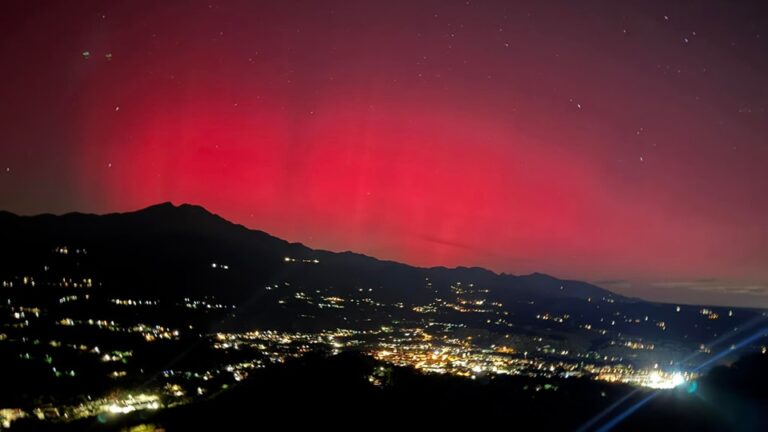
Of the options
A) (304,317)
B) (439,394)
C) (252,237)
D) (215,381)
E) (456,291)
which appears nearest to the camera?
(439,394)

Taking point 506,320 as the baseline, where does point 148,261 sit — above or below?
above

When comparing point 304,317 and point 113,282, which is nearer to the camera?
point 113,282

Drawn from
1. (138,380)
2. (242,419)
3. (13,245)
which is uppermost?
(13,245)

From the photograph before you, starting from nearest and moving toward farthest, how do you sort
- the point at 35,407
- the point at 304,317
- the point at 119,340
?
the point at 35,407 → the point at 119,340 → the point at 304,317

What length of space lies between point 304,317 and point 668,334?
47439mm

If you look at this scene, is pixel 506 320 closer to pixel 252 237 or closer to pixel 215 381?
pixel 215 381

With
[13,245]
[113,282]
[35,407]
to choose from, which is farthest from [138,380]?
[13,245]

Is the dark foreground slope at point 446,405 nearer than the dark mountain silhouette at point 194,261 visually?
Yes

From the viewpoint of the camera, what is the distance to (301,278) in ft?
348

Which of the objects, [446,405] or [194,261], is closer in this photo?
[446,405]

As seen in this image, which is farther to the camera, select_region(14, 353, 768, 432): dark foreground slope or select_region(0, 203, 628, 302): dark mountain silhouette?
select_region(0, 203, 628, 302): dark mountain silhouette

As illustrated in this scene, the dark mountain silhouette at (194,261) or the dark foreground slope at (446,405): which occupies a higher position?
the dark mountain silhouette at (194,261)

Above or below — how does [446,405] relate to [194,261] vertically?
below

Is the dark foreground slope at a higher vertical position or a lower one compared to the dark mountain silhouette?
lower
